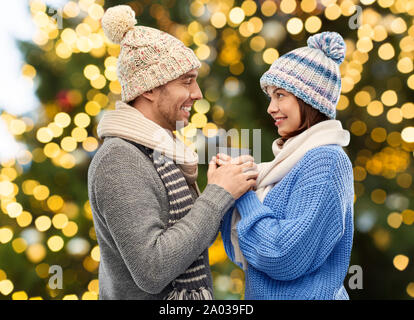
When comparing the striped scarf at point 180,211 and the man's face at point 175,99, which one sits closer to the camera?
the striped scarf at point 180,211

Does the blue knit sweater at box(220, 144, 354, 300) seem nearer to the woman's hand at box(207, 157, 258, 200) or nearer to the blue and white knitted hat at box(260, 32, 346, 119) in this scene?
the woman's hand at box(207, 157, 258, 200)

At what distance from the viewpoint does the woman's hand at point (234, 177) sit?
1153 millimetres

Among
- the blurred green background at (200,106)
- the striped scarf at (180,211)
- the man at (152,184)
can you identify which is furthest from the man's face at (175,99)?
the blurred green background at (200,106)

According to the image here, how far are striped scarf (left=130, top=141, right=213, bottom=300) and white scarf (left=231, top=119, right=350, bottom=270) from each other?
4.6 inches

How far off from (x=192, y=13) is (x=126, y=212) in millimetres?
1227

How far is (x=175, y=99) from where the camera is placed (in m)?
1.27

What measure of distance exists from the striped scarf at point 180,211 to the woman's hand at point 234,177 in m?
0.09

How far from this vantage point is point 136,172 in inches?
44.5

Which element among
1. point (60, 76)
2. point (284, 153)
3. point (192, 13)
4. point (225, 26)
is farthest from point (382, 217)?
point (60, 76)

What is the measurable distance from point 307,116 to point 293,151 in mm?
110

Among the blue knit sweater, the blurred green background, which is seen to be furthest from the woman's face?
the blurred green background
